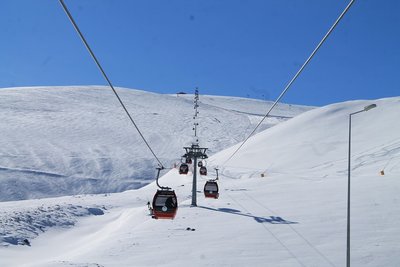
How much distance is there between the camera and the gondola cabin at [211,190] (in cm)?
2777

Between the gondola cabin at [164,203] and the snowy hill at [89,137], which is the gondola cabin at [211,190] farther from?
the snowy hill at [89,137]

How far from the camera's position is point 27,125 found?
288 ft

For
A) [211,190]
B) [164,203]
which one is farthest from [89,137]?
[164,203]

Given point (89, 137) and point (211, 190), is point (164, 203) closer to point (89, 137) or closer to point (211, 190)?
point (211, 190)

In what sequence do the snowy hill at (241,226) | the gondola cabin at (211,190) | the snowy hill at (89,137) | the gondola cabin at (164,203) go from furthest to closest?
the snowy hill at (89,137) → the gondola cabin at (211,190) → the snowy hill at (241,226) → the gondola cabin at (164,203)

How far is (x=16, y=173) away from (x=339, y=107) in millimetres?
63067

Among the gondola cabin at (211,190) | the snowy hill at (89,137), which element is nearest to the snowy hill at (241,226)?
the gondola cabin at (211,190)

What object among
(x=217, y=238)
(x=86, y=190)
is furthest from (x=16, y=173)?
(x=217, y=238)

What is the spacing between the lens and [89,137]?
85938 mm

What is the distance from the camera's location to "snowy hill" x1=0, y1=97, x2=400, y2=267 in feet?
64.9

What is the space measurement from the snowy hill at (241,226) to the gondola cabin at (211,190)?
71.2 inches

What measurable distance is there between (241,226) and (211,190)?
3.34m

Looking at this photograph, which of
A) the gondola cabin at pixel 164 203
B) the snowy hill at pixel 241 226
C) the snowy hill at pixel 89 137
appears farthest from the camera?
the snowy hill at pixel 89 137

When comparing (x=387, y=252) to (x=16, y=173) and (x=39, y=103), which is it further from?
(x=39, y=103)
